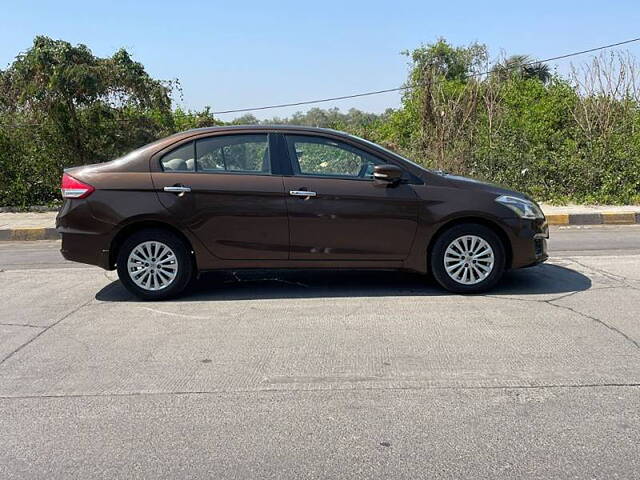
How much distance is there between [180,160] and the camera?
235 inches

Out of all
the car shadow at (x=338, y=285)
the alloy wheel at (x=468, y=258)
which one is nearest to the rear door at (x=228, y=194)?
the car shadow at (x=338, y=285)

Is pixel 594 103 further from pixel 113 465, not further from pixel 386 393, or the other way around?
pixel 113 465

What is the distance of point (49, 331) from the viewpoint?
514 cm

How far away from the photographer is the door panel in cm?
585

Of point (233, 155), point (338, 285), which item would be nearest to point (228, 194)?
point (233, 155)

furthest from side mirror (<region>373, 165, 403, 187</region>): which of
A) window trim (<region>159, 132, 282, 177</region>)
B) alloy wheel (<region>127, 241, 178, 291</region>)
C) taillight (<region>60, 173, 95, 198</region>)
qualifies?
taillight (<region>60, 173, 95, 198</region>)

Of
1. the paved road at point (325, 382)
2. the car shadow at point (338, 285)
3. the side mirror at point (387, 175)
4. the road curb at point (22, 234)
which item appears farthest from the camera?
the road curb at point (22, 234)

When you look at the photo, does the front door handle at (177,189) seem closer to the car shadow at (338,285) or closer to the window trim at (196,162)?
the window trim at (196,162)

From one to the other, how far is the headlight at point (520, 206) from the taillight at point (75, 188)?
3933mm

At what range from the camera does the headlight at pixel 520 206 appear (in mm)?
5934

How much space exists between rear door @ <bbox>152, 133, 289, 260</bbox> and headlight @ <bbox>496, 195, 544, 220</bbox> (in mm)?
2135

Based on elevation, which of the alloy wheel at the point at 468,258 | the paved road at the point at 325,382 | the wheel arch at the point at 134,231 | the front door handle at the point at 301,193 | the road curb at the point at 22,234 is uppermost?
the front door handle at the point at 301,193

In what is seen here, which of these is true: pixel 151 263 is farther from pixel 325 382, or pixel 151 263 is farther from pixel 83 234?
pixel 325 382

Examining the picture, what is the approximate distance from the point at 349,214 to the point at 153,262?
1.95 meters
